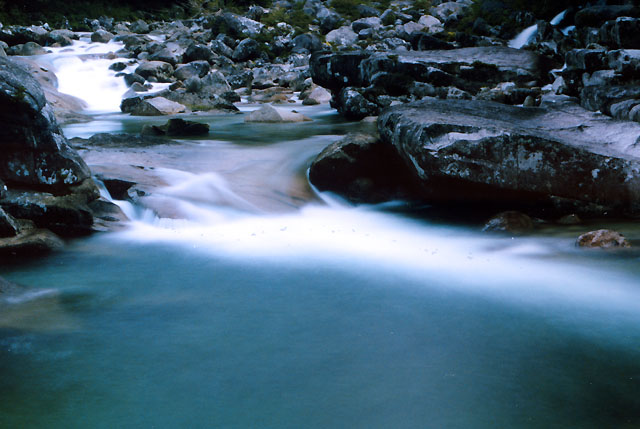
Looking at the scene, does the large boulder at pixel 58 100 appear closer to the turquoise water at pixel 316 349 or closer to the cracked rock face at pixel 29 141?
the cracked rock face at pixel 29 141

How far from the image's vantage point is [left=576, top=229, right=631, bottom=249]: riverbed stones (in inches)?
195

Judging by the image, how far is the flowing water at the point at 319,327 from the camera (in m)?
2.76

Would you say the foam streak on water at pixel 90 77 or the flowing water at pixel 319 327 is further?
the foam streak on water at pixel 90 77

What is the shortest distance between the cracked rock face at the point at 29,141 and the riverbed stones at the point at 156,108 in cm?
872

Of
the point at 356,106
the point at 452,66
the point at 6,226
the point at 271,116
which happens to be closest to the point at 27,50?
the point at 271,116

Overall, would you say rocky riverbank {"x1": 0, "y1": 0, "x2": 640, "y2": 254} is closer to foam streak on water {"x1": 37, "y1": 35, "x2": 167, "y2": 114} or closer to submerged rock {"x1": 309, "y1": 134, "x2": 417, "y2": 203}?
submerged rock {"x1": 309, "y1": 134, "x2": 417, "y2": 203}

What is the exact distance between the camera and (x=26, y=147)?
5852 millimetres

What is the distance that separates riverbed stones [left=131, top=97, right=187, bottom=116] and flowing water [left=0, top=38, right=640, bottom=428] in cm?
887

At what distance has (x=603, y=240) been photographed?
16.4 ft

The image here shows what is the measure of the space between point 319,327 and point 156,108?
12.2 meters

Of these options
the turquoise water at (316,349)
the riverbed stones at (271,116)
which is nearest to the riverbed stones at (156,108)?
the riverbed stones at (271,116)

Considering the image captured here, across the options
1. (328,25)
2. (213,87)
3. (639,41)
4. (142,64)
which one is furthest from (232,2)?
(639,41)

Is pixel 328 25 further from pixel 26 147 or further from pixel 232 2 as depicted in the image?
pixel 26 147

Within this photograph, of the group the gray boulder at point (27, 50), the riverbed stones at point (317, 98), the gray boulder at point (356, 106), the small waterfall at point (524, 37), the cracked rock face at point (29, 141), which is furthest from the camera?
the gray boulder at point (27, 50)
